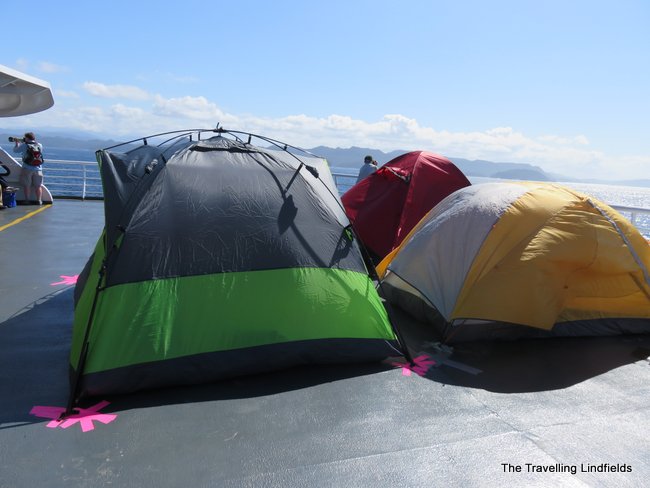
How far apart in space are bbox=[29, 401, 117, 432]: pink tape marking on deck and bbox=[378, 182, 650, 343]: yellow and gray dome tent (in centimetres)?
282

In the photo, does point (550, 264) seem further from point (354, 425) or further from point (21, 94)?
point (21, 94)

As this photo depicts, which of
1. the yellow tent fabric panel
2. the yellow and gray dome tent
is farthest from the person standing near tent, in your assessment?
the yellow tent fabric panel

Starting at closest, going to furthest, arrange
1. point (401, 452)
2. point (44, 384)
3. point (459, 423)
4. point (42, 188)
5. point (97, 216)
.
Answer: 1. point (401, 452)
2. point (459, 423)
3. point (44, 384)
4. point (97, 216)
5. point (42, 188)

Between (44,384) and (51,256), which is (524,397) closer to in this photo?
(44,384)

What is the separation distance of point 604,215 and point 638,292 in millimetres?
904

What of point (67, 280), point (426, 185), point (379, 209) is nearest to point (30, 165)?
point (67, 280)

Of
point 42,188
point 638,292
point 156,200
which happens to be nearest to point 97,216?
point 42,188

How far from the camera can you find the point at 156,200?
11.8ft

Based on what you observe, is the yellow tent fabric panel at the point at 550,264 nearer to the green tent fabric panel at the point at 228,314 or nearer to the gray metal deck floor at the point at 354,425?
the gray metal deck floor at the point at 354,425

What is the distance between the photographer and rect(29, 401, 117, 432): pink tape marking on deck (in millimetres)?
2895

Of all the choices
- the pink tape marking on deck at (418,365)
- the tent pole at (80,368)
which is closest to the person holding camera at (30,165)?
the tent pole at (80,368)

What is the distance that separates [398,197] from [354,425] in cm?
467

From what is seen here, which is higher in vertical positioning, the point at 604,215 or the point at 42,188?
the point at 604,215

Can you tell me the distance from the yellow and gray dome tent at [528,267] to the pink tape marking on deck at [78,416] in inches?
111
